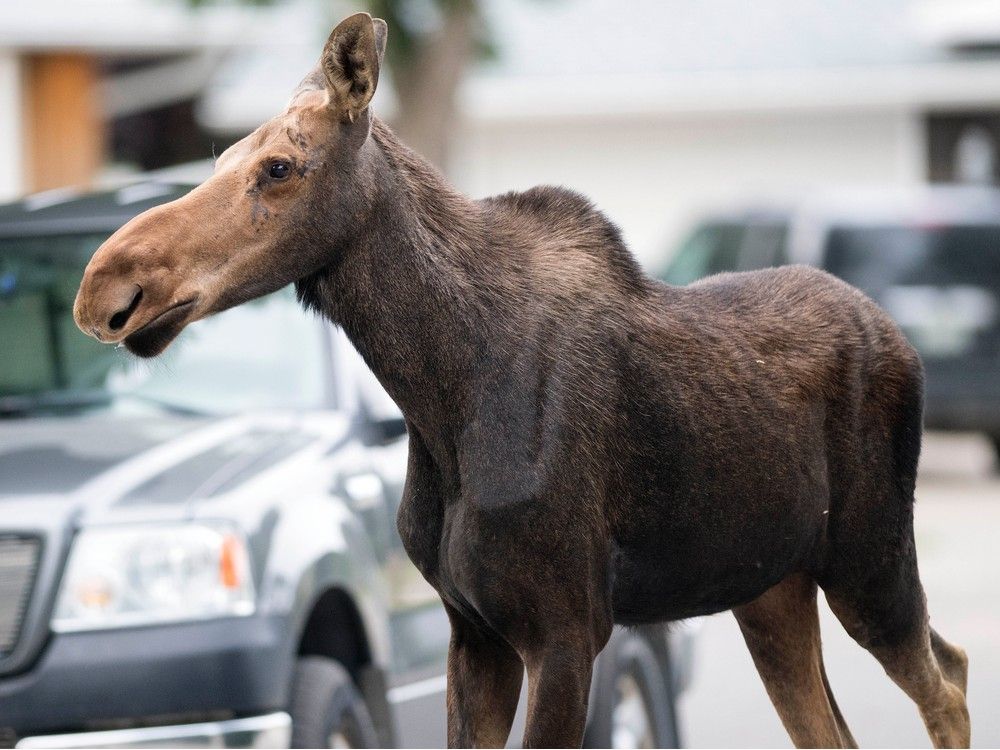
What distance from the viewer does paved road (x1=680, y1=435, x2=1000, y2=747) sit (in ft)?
22.3

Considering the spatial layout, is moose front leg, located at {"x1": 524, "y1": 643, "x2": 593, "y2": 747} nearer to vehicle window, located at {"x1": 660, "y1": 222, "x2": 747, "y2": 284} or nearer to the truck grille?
the truck grille

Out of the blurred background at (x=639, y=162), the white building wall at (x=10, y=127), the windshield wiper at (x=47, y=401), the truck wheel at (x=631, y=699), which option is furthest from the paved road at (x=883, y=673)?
the white building wall at (x=10, y=127)

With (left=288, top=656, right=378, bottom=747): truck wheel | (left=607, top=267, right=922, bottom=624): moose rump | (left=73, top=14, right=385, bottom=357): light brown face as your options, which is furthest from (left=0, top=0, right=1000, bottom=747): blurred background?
(left=607, top=267, right=922, bottom=624): moose rump

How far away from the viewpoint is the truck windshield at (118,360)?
17.2ft

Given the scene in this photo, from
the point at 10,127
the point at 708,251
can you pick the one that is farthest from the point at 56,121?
the point at 708,251

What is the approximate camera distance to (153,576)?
4465mm

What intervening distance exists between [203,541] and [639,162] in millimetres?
18889

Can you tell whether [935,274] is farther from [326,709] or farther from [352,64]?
[352,64]

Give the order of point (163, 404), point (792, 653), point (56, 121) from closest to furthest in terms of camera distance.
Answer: point (792, 653), point (163, 404), point (56, 121)

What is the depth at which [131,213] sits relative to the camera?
512 centimetres

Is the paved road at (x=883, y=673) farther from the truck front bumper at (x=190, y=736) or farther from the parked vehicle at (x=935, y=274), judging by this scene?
the truck front bumper at (x=190, y=736)

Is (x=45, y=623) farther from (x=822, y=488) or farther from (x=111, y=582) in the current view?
(x=822, y=488)

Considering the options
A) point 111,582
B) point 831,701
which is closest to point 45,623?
point 111,582

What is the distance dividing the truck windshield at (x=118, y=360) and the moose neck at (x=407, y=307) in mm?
2956
